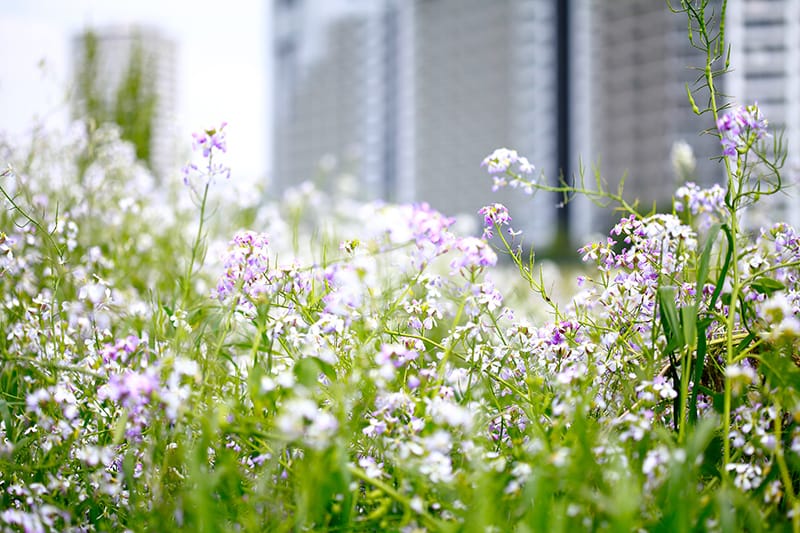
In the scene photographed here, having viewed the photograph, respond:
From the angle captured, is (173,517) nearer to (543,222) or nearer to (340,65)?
(543,222)

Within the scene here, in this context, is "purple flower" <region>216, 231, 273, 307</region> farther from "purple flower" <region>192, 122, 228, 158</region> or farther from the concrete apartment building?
the concrete apartment building

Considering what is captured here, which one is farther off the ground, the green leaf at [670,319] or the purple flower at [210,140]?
the purple flower at [210,140]

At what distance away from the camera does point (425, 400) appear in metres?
1.29

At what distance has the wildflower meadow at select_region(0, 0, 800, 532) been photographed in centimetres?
118

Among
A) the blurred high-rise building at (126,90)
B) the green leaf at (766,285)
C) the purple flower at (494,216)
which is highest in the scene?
the blurred high-rise building at (126,90)

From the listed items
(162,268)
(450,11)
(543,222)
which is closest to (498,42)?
(450,11)

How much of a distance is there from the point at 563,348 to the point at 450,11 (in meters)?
80.5

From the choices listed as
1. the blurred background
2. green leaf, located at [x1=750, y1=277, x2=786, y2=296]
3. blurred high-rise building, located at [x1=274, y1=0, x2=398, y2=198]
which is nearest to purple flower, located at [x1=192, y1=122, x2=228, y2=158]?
green leaf, located at [x1=750, y1=277, x2=786, y2=296]

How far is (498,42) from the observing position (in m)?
72.3

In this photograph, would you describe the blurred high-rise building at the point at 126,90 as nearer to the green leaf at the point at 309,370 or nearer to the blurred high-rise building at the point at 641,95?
the green leaf at the point at 309,370

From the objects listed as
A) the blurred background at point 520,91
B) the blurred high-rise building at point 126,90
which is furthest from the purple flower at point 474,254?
the blurred background at point 520,91

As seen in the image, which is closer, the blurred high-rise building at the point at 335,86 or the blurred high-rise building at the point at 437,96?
the blurred high-rise building at the point at 437,96

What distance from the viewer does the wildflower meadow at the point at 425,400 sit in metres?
1.18

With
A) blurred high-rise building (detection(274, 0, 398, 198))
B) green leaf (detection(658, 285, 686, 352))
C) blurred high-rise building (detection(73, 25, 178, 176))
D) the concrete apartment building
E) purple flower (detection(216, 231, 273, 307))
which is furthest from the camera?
blurred high-rise building (detection(274, 0, 398, 198))
